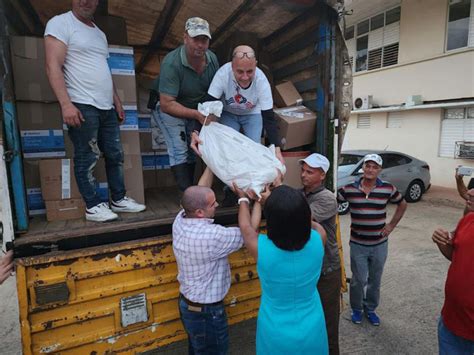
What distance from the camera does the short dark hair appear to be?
4.88 feet

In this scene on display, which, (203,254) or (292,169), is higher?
(292,169)

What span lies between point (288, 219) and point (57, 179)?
171 centimetres

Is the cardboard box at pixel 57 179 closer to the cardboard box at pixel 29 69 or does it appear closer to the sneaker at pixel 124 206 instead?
the sneaker at pixel 124 206

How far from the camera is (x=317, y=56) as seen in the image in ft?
9.39

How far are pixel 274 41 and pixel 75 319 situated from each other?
3.21 metres

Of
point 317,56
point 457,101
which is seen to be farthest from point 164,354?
point 457,101

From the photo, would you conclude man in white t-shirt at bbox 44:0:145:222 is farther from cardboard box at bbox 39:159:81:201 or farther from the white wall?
the white wall

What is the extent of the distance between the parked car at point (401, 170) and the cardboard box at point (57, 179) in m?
5.82

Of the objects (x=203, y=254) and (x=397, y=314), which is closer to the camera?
(x=203, y=254)

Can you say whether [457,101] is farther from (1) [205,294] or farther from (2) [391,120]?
(1) [205,294]

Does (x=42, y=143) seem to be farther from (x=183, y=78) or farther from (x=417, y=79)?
(x=417, y=79)

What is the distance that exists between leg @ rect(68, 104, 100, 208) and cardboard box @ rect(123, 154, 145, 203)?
0.41 metres

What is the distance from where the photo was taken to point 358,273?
10.3 feet

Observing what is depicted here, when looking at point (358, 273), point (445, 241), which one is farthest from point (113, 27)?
point (358, 273)
